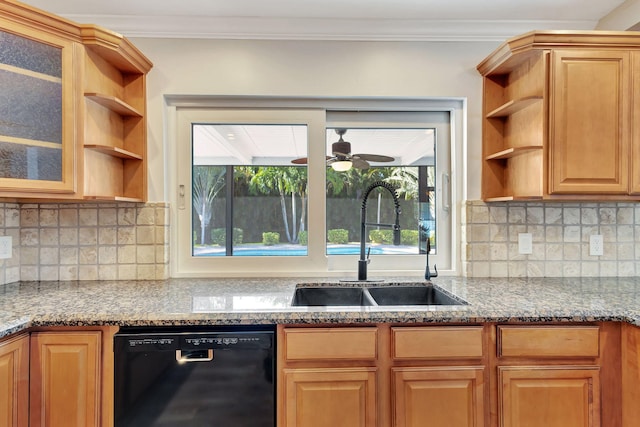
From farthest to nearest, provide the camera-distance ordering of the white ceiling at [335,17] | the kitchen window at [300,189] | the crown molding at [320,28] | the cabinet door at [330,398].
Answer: the kitchen window at [300,189] < the crown molding at [320,28] < the white ceiling at [335,17] < the cabinet door at [330,398]

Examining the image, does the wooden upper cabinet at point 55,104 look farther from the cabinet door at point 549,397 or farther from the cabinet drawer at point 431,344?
the cabinet door at point 549,397

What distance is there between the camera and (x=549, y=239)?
189cm

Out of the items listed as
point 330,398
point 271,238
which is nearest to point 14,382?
point 330,398

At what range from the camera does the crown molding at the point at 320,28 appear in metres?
1.79

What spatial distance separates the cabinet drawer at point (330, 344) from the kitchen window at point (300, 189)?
0.66m

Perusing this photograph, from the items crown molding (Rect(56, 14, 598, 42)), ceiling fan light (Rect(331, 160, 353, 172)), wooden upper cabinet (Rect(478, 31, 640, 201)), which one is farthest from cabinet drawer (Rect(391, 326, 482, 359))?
crown molding (Rect(56, 14, 598, 42))

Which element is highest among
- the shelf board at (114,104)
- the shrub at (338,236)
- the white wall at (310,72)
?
the white wall at (310,72)

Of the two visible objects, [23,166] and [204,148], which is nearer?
[23,166]

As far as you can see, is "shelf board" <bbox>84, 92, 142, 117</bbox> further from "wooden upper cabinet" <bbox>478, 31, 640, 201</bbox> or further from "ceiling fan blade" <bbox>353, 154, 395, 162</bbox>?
"wooden upper cabinet" <bbox>478, 31, 640, 201</bbox>

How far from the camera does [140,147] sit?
179 cm

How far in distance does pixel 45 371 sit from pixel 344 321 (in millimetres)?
1105

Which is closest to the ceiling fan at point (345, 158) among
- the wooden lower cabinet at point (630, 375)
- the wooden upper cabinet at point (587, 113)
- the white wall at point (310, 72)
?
the white wall at point (310, 72)

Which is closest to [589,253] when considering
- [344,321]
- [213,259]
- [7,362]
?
[344,321]

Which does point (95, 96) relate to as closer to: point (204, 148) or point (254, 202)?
point (204, 148)
